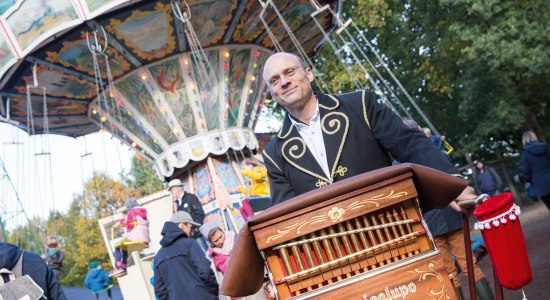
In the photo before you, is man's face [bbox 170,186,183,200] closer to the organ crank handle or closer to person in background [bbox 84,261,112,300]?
person in background [bbox 84,261,112,300]

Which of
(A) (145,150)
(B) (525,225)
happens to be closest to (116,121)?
(A) (145,150)

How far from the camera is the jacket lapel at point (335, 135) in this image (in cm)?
298

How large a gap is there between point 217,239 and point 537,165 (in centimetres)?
448

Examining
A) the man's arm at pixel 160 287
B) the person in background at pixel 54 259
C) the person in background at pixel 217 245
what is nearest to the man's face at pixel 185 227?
the person in background at pixel 217 245

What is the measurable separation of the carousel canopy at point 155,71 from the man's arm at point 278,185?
9.68 m

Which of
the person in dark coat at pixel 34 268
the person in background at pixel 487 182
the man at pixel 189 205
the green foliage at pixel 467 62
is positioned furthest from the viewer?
the green foliage at pixel 467 62

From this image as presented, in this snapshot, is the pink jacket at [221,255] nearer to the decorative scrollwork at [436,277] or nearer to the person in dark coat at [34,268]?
the person in dark coat at [34,268]

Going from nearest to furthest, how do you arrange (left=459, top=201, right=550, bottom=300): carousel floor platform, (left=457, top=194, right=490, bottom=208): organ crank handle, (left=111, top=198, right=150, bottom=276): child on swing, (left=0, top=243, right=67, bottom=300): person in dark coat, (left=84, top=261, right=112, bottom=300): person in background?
Answer: (left=457, top=194, right=490, bottom=208): organ crank handle, (left=0, top=243, right=67, bottom=300): person in dark coat, (left=459, top=201, right=550, bottom=300): carousel floor platform, (left=111, top=198, right=150, bottom=276): child on swing, (left=84, top=261, right=112, bottom=300): person in background

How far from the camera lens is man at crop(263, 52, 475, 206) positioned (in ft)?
9.73

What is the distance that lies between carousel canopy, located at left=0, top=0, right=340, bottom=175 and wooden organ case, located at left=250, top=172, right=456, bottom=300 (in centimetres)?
→ 1072

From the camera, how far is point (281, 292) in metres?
2.19

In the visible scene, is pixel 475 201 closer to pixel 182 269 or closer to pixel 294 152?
pixel 294 152

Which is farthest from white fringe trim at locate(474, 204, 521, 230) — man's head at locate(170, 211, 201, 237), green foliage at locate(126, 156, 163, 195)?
green foliage at locate(126, 156, 163, 195)

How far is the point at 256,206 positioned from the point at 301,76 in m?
7.56
